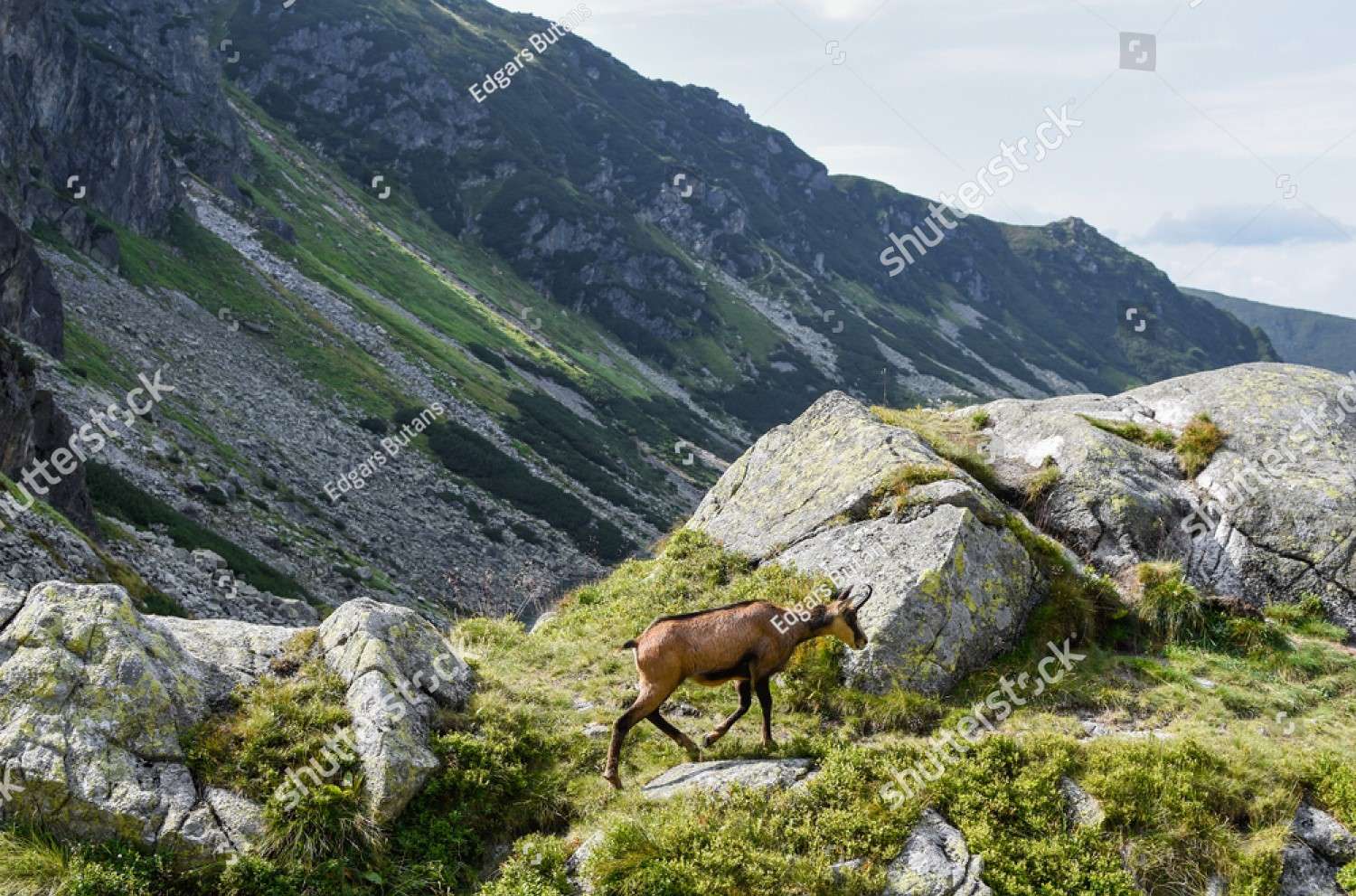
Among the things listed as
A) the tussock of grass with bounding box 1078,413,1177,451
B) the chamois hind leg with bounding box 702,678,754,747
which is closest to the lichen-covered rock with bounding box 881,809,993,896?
the chamois hind leg with bounding box 702,678,754,747

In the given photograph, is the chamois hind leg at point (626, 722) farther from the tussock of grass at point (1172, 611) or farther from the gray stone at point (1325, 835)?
the tussock of grass at point (1172, 611)

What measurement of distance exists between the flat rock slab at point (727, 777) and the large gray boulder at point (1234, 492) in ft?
26.3

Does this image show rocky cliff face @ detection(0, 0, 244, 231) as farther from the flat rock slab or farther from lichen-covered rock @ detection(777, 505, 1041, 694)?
the flat rock slab

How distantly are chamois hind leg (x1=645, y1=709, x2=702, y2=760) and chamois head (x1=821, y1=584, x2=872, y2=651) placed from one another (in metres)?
2.29

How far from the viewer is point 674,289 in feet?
600

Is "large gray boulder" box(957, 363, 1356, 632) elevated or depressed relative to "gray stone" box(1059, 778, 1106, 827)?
elevated

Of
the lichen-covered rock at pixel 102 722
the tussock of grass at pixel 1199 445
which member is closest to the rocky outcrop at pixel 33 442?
the lichen-covered rock at pixel 102 722

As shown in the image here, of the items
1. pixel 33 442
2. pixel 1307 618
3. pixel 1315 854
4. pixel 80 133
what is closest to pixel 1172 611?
pixel 1307 618

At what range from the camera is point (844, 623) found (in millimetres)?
10828

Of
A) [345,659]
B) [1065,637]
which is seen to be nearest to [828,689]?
[1065,637]

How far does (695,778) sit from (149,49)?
153 metres

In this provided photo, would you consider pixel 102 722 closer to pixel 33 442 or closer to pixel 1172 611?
pixel 1172 611

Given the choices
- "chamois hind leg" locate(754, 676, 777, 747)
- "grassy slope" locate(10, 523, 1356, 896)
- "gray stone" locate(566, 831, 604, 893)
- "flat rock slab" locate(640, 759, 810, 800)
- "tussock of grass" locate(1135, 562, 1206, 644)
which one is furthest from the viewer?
"tussock of grass" locate(1135, 562, 1206, 644)

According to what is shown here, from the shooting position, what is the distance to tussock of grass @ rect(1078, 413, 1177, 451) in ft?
55.7
